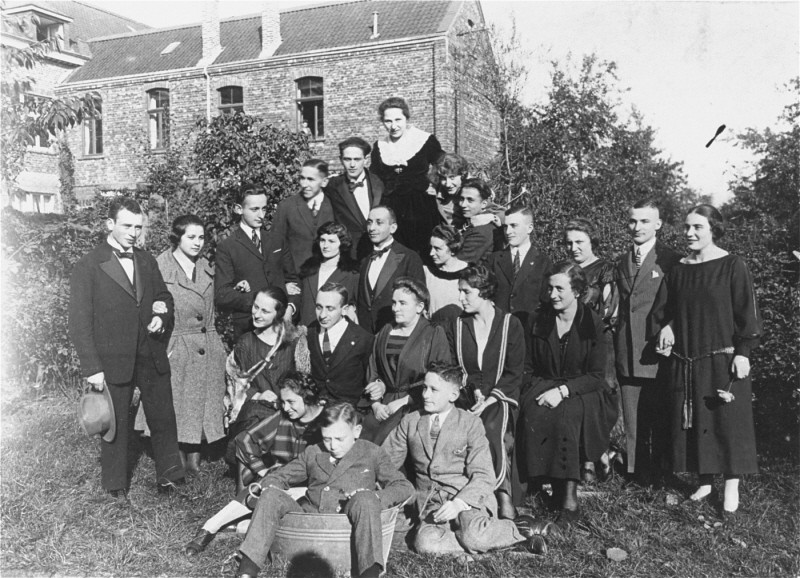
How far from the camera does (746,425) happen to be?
4711mm

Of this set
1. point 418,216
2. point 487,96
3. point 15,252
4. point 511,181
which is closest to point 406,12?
point 487,96

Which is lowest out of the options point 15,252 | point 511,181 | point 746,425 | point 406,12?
point 746,425

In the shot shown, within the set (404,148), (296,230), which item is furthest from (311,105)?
(296,230)

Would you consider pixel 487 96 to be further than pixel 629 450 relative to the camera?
Yes

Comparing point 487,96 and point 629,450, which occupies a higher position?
point 487,96

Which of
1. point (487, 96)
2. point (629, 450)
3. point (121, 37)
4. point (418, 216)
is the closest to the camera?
point (629, 450)

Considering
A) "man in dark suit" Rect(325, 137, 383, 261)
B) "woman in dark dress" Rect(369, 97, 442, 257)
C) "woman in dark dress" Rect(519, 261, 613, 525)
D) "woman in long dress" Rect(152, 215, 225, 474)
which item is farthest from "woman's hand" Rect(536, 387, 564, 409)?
"woman in long dress" Rect(152, 215, 225, 474)

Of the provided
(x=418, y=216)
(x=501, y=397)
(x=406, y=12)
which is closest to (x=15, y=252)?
(x=418, y=216)

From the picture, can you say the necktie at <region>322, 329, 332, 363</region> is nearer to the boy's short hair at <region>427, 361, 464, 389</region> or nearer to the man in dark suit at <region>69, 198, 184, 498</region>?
the boy's short hair at <region>427, 361, 464, 389</region>

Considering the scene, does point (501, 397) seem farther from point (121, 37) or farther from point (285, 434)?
point (121, 37)

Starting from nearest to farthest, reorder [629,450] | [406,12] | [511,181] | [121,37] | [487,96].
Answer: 1. [629,450]
2. [511,181]
3. [487,96]
4. [406,12]
5. [121,37]

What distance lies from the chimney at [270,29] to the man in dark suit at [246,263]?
17899 millimetres

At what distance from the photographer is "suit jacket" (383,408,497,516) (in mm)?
4320

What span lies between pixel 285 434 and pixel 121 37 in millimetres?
25889
